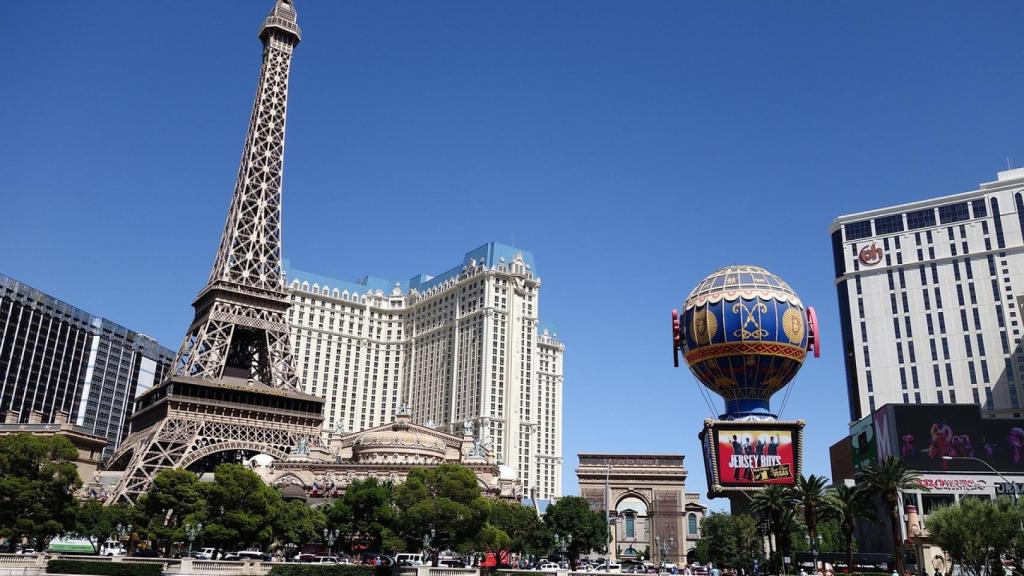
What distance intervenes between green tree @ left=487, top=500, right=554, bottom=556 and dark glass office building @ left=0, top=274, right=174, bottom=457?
85.4 metres

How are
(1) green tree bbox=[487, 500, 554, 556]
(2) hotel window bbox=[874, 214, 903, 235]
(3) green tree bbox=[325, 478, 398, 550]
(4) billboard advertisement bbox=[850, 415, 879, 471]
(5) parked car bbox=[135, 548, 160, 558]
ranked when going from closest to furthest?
(3) green tree bbox=[325, 478, 398, 550] → (5) parked car bbox=[135, 548, 160, 558] → (1) green tree bbox=[487, 500, 554, 556] → (4) billboard advertisement bbox=[850, 415, 879, 471] → (2) hotel window bbox=[874, 214, 903, 235]

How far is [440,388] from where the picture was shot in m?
160

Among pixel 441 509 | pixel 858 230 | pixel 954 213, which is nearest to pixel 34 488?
pixel 441 509

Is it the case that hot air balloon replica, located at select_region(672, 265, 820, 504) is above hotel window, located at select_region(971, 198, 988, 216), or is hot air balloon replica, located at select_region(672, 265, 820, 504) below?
below

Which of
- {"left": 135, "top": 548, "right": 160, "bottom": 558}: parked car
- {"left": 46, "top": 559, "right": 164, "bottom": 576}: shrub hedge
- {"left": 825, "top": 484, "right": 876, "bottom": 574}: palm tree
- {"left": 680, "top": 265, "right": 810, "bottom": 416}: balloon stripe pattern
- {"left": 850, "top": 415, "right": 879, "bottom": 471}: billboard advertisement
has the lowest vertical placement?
{"left": 46, "top": 559, "right": 164, "bottom": 576}: shrub hedge

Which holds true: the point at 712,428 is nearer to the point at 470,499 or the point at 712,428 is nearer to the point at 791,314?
the point at 791,314

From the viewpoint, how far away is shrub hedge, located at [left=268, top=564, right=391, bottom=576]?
157 ft

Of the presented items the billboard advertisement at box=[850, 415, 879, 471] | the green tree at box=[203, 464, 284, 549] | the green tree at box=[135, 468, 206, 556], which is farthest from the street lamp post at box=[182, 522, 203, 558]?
the billboard advertisement at box=[850, 415, 879, 471]

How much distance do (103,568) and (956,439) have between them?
7805cm

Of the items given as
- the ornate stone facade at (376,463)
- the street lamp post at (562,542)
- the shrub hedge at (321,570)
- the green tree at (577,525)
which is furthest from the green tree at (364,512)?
the street lamp post at (562,542)

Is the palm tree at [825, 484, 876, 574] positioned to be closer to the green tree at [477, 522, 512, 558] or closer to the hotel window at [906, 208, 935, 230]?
the green tree at [477, 522, 512, 558]

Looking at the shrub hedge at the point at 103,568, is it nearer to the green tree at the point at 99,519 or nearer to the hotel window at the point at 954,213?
the green tree at the point at 99,519

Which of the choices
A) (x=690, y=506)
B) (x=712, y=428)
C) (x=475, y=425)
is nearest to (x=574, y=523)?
(x=712, y=428)

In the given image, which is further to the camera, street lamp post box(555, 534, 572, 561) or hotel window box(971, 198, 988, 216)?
hotel window box(971, 198, 988, 216)
